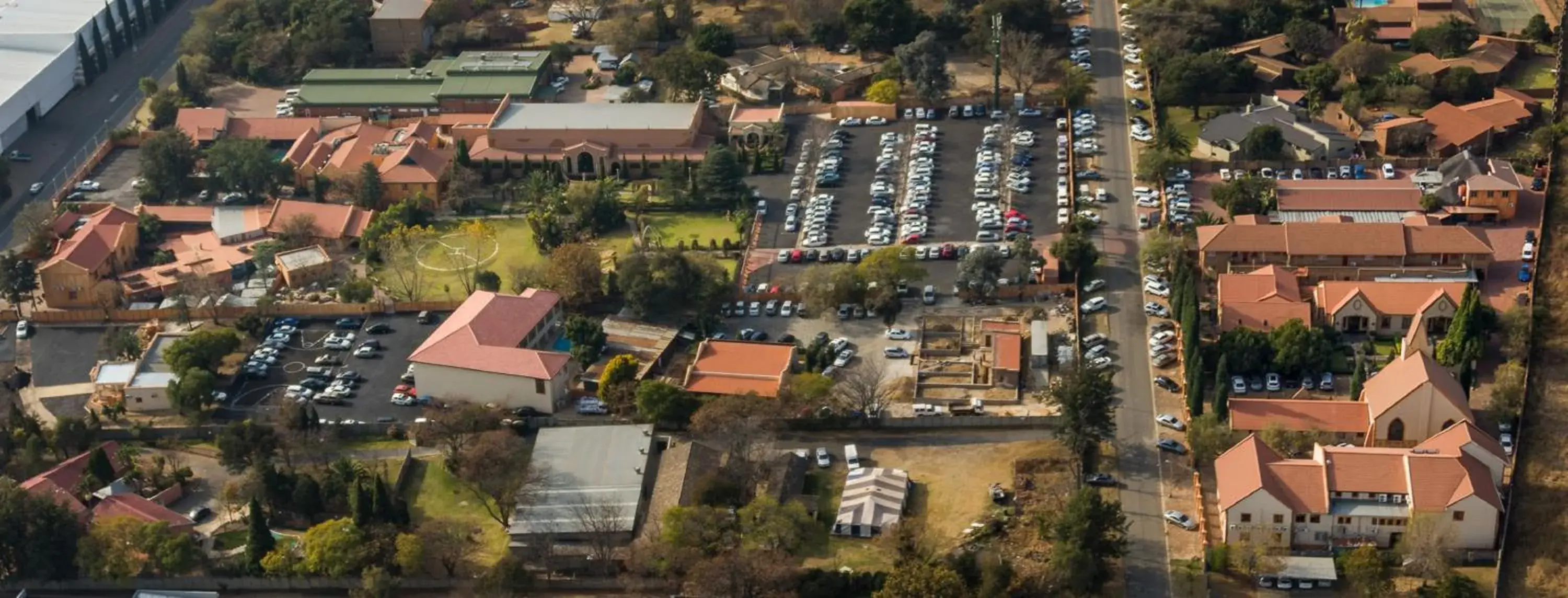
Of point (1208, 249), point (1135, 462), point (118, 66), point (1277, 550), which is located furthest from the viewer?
point (118, 66)

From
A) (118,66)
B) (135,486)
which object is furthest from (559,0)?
(135,486)

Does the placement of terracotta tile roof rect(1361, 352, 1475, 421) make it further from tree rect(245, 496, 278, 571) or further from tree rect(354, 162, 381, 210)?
tree rect(354, 162, 381, 210)

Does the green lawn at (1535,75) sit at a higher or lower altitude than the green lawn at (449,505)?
lower

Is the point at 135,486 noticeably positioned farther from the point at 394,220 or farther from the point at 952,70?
the point at 952,70

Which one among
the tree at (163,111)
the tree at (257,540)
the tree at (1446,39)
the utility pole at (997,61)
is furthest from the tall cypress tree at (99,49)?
the tree at (1446,39)

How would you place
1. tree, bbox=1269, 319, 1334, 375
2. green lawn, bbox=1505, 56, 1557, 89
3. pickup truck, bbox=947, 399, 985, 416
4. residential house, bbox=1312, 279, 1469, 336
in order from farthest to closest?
green lawn, bbox=1505, 56, 1557, 89 → residential house, bbox=1312, 279, 1469, 336 → tree, bbox=1269, 319, 1334, 375 → pickup truck, bbox=947, 399, 985, 416

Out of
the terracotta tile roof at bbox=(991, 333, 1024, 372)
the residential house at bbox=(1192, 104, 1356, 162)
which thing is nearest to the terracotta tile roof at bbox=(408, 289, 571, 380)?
the terracotta tile roof at bbox=(991, 333, 1024, 372)

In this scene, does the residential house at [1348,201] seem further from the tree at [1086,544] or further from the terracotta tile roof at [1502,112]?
the tree at [1086,544]
